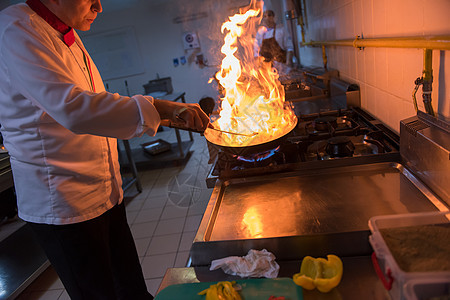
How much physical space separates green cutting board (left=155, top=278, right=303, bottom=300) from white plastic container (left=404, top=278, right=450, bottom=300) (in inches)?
9.3

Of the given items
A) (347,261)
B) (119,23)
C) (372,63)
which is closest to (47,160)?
(347,261)

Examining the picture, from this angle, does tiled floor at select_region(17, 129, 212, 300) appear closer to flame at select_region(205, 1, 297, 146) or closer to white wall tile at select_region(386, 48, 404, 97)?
flame at select_region(205, 1, 297, 146)


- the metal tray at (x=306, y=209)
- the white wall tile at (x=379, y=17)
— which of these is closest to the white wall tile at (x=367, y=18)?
the white wall tile at (x=379, y=17)

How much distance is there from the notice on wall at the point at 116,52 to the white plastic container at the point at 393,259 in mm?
7090

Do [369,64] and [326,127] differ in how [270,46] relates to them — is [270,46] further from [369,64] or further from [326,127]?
[326,127]

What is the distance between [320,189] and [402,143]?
0.35 meters

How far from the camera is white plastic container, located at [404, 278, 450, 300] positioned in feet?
1.75

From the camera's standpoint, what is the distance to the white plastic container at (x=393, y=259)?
0.55 metres

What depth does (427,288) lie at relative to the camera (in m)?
0.54

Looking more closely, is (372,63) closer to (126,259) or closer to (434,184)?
(434,184)

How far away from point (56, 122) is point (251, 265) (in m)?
0.85

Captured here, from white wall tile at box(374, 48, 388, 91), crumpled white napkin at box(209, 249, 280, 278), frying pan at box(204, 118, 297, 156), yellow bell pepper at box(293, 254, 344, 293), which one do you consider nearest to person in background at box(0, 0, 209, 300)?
frying pan at box(204, 118, 297, 156)

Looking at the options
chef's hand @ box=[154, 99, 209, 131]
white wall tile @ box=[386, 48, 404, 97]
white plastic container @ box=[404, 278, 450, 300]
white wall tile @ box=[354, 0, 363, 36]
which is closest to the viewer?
white plastic container @ box=[404, 278, 450, 300]

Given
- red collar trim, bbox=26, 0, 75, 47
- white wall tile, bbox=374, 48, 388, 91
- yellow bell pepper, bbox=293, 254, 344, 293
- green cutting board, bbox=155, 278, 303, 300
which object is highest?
red collar trim, bbox=26, 0, 75, 47
